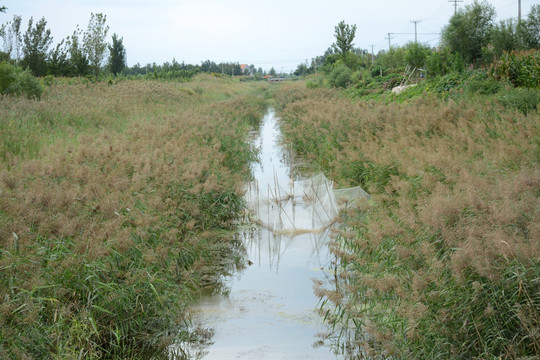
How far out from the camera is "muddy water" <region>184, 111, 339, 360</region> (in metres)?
5.62

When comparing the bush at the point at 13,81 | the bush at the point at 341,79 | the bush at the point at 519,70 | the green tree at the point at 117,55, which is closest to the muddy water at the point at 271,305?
the bush at the point at 519,70

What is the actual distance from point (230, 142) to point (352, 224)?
6669mm

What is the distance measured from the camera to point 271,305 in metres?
6.70

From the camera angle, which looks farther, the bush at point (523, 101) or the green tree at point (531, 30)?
the green tree at point (531, 30)

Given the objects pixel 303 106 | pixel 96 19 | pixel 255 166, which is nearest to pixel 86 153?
pixel 255 166

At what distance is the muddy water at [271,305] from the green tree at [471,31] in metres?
23.8

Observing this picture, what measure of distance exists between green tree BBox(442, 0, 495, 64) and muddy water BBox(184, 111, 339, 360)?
23.8 metres

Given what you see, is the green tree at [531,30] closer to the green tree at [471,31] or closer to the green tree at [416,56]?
the green tree at [471,31]

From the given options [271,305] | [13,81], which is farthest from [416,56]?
[271,305]

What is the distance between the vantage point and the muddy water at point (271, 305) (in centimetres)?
562

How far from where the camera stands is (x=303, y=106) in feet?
69.8

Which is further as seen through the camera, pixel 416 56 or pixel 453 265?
pixel 416 56

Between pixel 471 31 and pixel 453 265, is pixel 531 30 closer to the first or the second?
pixel 471 31

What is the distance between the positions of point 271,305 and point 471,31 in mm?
26604
